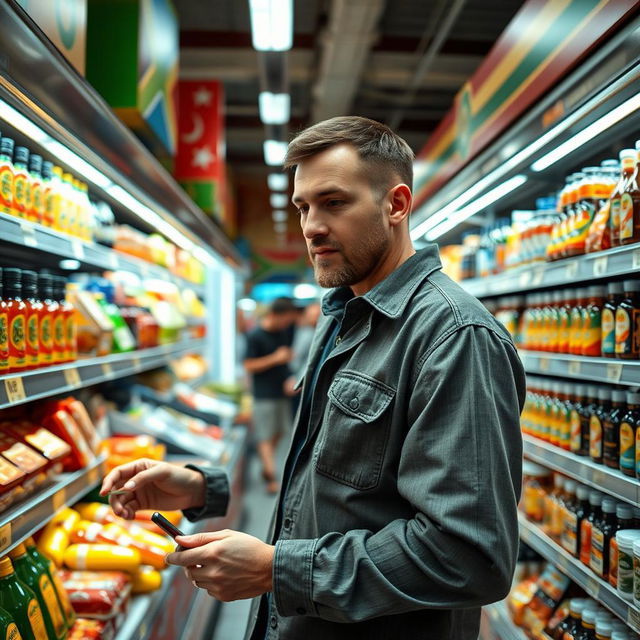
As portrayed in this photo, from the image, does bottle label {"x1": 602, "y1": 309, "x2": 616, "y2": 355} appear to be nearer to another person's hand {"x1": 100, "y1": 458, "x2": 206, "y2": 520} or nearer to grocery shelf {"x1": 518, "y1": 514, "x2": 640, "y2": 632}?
grocery shelf {"x1": 518, "y1": 514, "x2": 640, "y2": 632}

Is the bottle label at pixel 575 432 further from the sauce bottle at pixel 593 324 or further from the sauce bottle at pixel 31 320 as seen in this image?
the sauce bottle at pixel 31 320

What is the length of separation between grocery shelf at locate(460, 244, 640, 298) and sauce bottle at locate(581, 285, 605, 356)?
0.07 m

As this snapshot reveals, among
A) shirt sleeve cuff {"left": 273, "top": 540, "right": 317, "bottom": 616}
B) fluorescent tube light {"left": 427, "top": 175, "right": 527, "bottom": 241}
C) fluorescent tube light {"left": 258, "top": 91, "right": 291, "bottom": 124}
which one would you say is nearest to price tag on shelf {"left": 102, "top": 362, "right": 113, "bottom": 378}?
shirt sleeve cuff {"left": 273, "top": 540, "right": 317, "bottom": 616}

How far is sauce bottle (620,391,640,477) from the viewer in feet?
6.34

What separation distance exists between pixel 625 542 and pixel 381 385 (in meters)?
1.00

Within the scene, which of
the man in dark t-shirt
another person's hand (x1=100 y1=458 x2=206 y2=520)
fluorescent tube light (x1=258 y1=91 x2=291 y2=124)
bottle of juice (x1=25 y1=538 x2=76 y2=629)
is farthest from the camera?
the man in dark t-shirt

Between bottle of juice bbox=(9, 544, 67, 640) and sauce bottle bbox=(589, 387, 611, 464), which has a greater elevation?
sauce bottle bbox=(589, 387, 611, 464)

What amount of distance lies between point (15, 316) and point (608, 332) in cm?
179

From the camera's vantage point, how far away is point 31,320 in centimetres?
199

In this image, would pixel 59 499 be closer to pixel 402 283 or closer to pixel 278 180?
pixel 402 283

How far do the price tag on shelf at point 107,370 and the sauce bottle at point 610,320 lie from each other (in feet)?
5.91

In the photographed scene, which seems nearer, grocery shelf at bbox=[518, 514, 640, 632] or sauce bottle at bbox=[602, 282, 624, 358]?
grocery shelf at bbox=[518, 514, 640, 632]

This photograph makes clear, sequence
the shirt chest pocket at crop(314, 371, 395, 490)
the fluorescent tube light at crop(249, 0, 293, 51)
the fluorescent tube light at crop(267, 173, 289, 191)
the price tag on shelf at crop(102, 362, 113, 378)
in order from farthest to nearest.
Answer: the fluorescent tube light at crop(267, 173, 289, 191), the fluorescent tube light at crop(249, 0, 293, 51), the price tag on shelf at crop(102, 362, 113, 378), the shirt chest pocket at crop(314, 371, 395, 490)

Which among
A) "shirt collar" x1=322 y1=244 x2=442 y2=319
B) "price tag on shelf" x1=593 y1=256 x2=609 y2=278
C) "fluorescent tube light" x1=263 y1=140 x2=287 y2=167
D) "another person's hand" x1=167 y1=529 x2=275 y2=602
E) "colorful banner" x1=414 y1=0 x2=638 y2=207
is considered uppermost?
"fluorescent tube light" x1=263 y1=140 x2=287 y2=167
